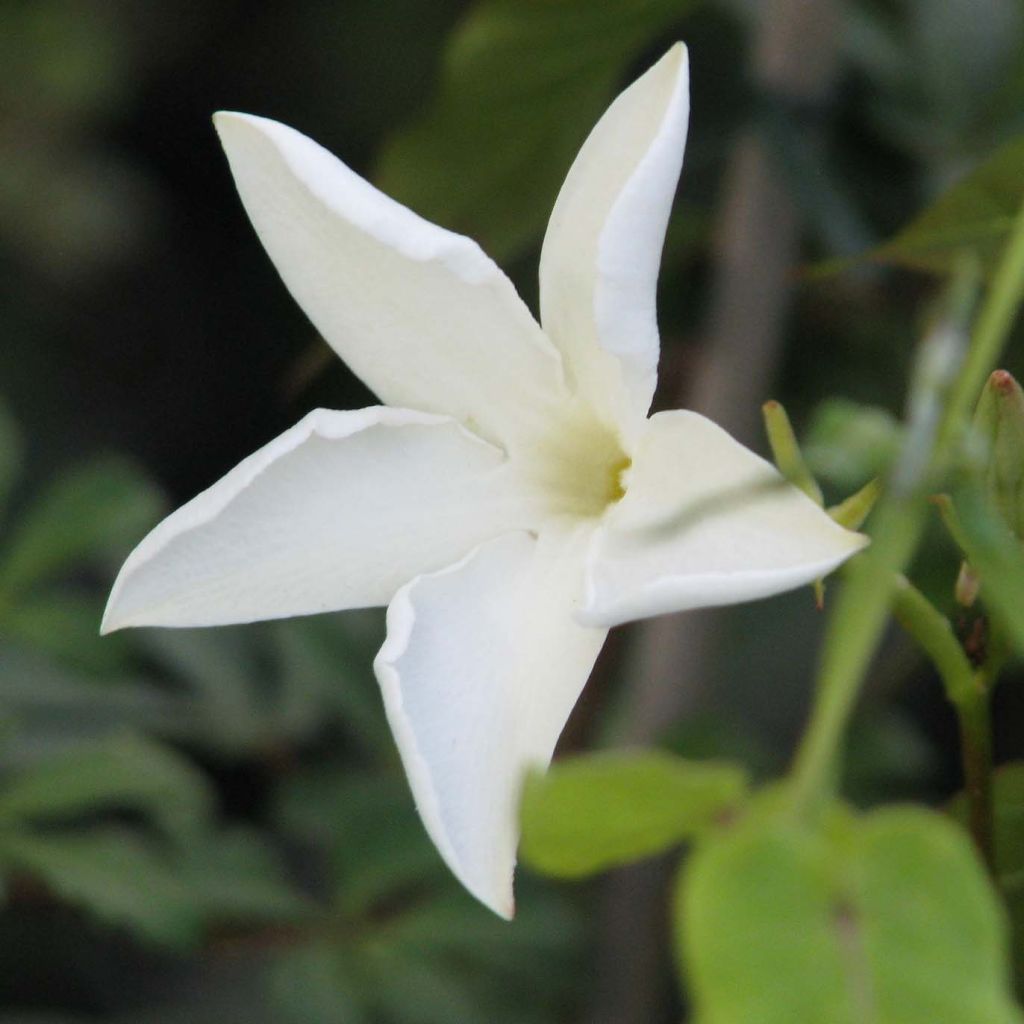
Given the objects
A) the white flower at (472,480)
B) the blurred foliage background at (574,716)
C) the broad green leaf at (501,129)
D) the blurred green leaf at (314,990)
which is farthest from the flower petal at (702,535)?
the blurred green leaf at (314,990)

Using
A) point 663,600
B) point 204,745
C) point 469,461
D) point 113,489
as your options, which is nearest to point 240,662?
point 204,745

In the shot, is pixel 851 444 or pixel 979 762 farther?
pixel 979 762

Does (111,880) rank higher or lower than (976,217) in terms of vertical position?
lower

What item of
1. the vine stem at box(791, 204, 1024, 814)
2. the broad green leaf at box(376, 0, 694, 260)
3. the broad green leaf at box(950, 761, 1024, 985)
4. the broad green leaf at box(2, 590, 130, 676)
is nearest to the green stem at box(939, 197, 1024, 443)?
the vine stem at box(791, 204, 1024, 814)

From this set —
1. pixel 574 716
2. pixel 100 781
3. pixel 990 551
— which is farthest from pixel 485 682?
pixel 574 716

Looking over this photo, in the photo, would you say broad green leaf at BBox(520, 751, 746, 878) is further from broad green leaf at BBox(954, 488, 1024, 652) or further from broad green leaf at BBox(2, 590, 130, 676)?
broad green leaf at BBox(2, 590, 130, 676)

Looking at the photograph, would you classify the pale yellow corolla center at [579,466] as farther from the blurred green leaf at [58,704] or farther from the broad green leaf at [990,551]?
the blurred green leaf at [58,704]

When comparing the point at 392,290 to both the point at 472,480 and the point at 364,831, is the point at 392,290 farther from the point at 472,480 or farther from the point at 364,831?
the point at 364,831
